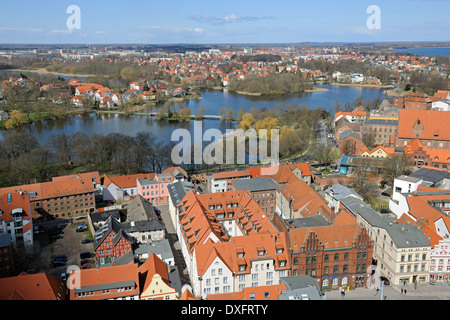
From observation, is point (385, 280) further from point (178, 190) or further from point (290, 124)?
point (290, 124)

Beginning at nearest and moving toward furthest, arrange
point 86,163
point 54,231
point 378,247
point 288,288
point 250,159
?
1. point 288,288
2. point 378,247
3. point 54,231
4. point 86,163
5. point 250,159

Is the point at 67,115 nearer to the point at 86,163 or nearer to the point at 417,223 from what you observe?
the point at 86,163

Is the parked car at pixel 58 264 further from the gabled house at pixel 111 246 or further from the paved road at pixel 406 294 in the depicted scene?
the paved road at pixel 406 294

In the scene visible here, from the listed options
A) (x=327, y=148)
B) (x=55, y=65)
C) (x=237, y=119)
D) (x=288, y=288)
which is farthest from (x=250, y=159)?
(x=55, y=65)

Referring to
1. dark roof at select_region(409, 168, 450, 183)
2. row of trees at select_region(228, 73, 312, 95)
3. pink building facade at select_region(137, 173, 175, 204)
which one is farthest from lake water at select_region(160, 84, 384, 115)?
dark roof at select_region(409, 168, 450, 183)

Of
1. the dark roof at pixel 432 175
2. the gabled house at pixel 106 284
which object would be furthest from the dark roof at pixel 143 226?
the dark roof at pixel 432 175

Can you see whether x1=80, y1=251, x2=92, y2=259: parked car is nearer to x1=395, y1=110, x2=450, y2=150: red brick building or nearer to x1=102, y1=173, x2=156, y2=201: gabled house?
x1=102, y1=173, x2=156, y2=201: gabled house
